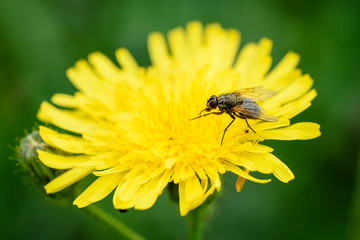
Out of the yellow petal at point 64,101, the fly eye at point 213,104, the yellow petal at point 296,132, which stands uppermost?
the yellow petal at point 64,101

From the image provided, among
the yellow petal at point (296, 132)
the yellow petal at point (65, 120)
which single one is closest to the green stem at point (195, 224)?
the yellow petal at point (296, 132)

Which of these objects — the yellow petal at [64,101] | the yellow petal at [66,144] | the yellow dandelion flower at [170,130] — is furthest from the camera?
the yellow petal at [64,101]

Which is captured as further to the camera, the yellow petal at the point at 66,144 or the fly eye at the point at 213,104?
the yellow petal at the point at 66,144

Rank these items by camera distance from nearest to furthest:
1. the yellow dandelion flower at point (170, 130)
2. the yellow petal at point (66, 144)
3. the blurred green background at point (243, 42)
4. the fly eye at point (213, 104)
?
the yellow dandelion flower at point (170, 130), the fly eye at point (213, 104), the yellow petal at point (66, 144), the blurred green background at point (243, 42)

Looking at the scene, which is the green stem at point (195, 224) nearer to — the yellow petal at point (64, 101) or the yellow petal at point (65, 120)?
the yellow petal at point (65, 120)

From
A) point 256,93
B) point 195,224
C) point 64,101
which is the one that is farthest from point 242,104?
point 64,101

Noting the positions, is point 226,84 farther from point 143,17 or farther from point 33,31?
point 33,31

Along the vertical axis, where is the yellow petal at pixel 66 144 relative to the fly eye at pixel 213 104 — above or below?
above

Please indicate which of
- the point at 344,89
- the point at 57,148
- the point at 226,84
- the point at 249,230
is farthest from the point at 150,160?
the point at 344,89
